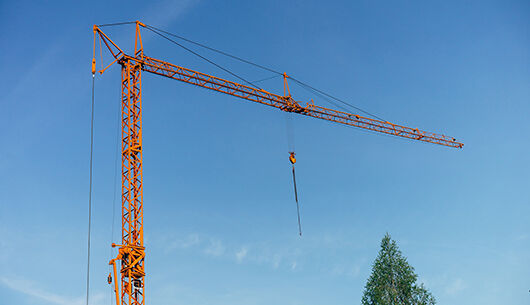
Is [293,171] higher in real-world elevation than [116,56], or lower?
lower

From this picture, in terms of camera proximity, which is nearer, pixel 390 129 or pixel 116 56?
pixel 116 56

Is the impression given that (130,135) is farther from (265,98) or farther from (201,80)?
(265,98)

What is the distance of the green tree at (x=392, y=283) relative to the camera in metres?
63.0

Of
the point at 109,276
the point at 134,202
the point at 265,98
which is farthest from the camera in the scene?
the point at 265,98

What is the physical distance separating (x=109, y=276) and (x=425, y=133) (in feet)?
237

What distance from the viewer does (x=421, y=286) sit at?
209 ft

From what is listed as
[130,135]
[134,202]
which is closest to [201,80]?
[130,135]

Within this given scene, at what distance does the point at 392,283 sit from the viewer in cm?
6488

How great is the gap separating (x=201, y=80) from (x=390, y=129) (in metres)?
41.6

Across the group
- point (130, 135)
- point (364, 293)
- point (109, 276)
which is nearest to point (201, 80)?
point (130, 135)

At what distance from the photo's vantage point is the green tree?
63031mm

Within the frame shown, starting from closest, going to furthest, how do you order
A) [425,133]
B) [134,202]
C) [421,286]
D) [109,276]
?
[109,276] → [134,202] → [421,286] → [425,133]

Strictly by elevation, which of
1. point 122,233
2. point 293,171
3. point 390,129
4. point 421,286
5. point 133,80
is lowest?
Answer: point 421,286

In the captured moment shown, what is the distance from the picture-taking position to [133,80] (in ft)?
210
